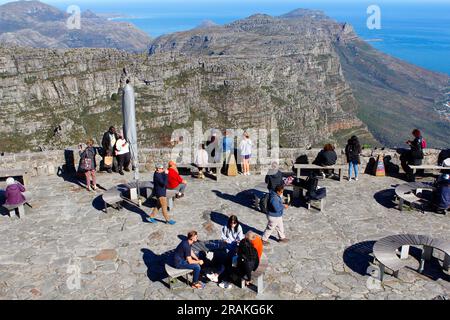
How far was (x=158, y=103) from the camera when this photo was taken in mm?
152875

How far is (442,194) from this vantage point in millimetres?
12898

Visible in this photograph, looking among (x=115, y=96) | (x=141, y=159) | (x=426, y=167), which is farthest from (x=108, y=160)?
(x=115, y=96)

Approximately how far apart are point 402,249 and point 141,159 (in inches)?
410

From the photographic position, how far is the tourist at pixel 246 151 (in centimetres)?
1606

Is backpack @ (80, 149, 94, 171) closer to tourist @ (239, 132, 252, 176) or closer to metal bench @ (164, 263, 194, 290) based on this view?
tourist @ (239, 132, 252, 176)

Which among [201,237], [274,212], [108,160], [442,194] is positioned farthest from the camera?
[108,160]

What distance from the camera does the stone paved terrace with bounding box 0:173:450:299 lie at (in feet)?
31.1

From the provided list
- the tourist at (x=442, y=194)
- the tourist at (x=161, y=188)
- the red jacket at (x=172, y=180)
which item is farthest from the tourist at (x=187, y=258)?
the tourist at (x=442, y=194)

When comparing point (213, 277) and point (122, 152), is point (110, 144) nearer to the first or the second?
point (122, 152)

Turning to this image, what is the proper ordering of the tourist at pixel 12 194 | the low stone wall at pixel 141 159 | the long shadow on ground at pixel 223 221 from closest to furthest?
the long shadow on ground at pixel 223 221 < the tourist at pixel 12 194 < the low stone wall at pixel 141 159

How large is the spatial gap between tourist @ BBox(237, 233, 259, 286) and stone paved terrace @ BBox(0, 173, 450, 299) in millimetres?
527

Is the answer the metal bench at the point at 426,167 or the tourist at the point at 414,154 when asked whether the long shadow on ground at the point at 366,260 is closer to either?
the metal bench at the point at 426,167

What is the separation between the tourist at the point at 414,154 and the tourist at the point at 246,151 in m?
5.84
